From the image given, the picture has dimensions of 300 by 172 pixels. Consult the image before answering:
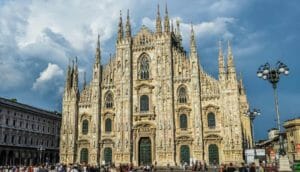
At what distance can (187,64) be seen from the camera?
49.5 metres

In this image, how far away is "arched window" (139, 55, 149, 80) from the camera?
51562 millimetres

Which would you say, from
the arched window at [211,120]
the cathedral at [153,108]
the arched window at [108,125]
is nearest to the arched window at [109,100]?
the cathedral at [153,108]

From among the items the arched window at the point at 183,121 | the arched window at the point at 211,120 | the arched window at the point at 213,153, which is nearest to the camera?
the arched window at the point at 213,153

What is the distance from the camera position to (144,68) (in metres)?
52.0

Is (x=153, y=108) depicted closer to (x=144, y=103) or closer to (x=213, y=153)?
(x=144, y=103)

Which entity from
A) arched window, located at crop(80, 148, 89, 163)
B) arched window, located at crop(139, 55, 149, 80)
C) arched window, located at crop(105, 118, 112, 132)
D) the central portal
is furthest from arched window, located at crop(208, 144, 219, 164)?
arched window, located at crop(80, 148, 89, 163)

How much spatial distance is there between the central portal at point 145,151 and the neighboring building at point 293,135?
2898cm

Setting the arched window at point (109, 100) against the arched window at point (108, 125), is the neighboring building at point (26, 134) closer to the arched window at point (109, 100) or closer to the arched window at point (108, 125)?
the arched window at point (108, 125)

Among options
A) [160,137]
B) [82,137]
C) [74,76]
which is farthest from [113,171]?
[74,76]

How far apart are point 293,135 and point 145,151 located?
105 ft

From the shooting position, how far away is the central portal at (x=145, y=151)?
49125 mm

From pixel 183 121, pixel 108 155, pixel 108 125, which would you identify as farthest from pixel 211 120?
pixel 108 155

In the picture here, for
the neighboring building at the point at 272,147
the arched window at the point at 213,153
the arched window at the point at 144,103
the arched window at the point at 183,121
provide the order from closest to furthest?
the neighboring building at the point at 272,147 < the arched window at the point at 213,153 < the arched window at the point at 183,121 < the arched window at the point at 144,103

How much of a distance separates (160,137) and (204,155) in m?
6.66
